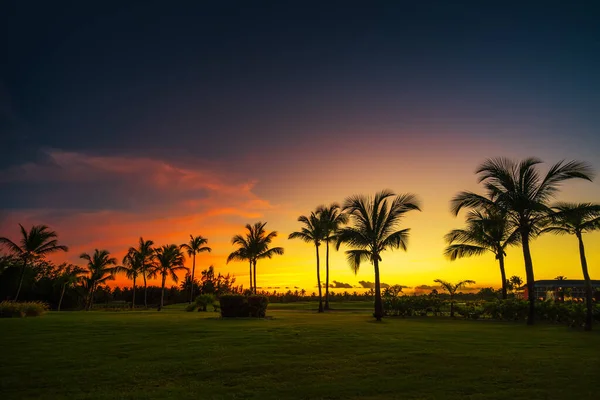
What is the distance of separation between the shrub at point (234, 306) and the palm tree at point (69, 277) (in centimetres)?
3777

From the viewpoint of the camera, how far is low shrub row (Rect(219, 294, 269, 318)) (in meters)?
25.9

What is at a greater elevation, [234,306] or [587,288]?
[587,288]

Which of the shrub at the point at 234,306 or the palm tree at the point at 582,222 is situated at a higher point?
the palm tree at the point at 582,222

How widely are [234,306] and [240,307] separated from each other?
0.42 metres

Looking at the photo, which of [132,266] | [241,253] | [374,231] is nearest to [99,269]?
[132,266]

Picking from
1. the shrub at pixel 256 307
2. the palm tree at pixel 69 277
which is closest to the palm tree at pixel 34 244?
the palm tree at pixel 69 277

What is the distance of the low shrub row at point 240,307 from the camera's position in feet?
85.0

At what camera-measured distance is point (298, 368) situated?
28.8 ft

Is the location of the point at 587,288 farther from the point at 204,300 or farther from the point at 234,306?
the point at 204,300

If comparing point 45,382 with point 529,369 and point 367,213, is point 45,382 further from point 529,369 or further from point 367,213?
point 367,213

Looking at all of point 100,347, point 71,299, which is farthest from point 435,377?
point 71,299

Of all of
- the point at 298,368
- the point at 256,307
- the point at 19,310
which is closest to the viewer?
the point at 298,368

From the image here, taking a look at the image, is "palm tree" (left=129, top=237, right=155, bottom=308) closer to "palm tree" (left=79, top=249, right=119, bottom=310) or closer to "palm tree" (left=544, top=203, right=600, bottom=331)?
"palm tree" (left=79, top=249, right=119, bottom=310)

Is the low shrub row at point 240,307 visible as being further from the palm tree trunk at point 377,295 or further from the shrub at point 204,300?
the shrub at point 204,300
